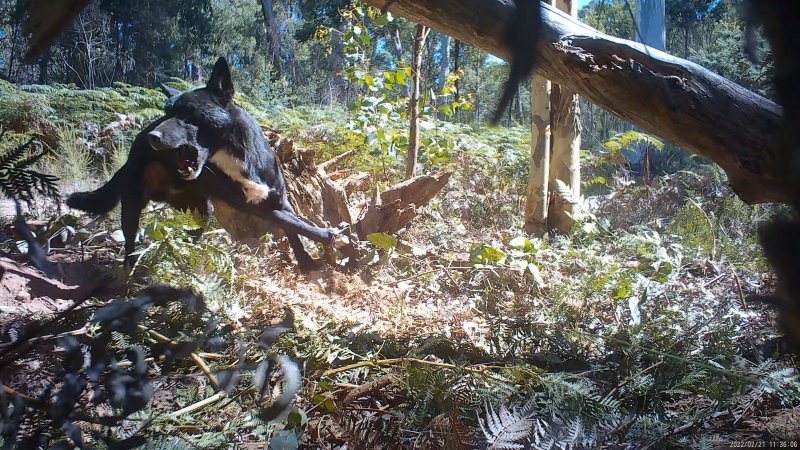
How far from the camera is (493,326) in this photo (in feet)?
8.63

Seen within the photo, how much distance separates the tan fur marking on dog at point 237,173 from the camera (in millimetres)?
4059

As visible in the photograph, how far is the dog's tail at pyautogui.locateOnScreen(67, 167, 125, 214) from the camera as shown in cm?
386

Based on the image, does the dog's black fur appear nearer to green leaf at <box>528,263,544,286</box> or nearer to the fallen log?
the fallen log

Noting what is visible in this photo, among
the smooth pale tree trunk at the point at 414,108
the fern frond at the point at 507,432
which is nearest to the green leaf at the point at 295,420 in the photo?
the fern frond at the point at 507,432

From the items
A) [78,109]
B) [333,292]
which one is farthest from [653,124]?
[78,109]

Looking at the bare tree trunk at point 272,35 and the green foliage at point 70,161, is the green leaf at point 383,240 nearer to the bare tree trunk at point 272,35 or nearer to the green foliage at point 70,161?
the green foliage at point 70,161

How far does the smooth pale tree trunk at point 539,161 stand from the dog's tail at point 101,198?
12.0 ft

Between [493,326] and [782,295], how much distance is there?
197 centimetres

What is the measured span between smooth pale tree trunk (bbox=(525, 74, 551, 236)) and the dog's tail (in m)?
3.67

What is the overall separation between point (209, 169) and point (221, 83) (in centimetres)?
70

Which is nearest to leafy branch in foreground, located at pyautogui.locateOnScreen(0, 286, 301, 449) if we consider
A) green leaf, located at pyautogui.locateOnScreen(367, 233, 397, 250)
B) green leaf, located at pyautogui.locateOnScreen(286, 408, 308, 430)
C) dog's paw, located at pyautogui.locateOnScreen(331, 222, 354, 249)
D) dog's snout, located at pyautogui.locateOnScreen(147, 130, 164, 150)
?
green leaf, located at pyautogui.locateOnScreen(286, 408, 308, 430)

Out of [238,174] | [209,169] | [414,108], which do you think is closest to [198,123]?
[209,169]

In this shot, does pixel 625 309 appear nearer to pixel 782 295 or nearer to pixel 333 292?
pixel 333 292

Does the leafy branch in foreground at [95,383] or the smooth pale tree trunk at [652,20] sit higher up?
the smooth pale tree trunk at [652,20]
